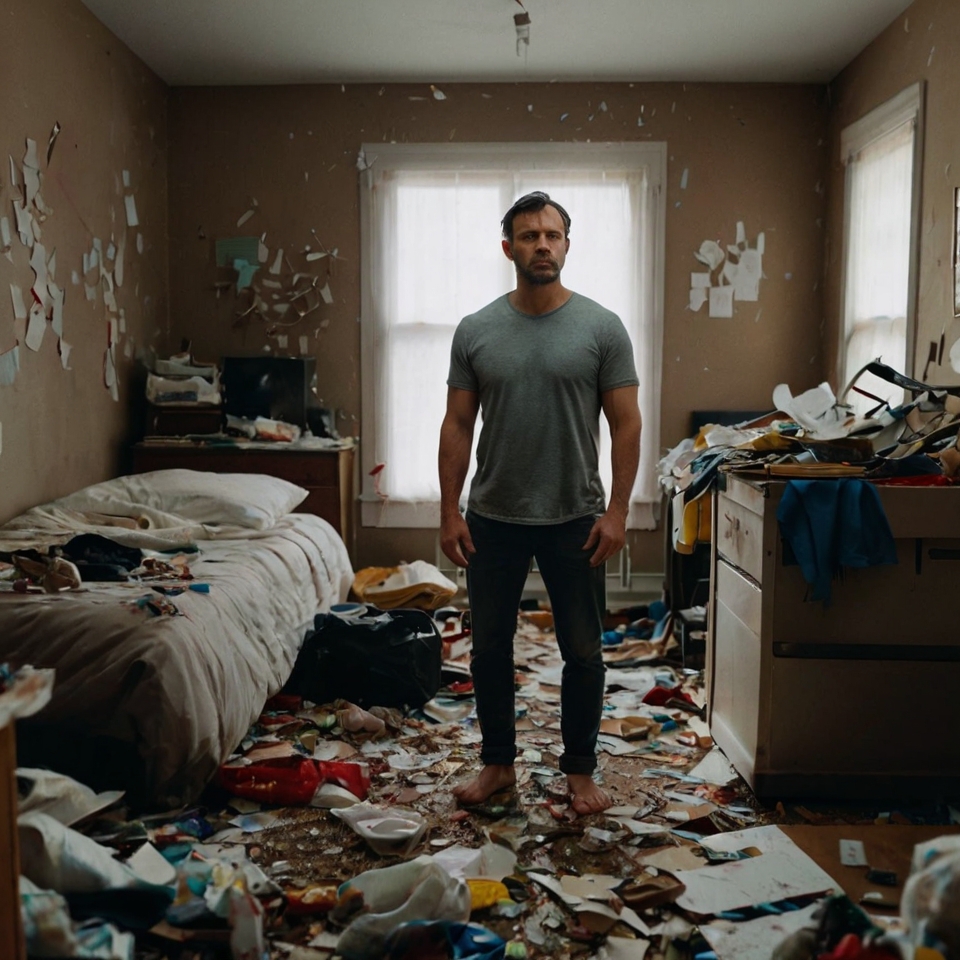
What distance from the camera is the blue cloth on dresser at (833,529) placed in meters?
2.50

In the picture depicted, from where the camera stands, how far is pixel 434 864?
207 cm

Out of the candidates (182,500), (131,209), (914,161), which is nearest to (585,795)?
(182,500)

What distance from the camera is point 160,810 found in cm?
254

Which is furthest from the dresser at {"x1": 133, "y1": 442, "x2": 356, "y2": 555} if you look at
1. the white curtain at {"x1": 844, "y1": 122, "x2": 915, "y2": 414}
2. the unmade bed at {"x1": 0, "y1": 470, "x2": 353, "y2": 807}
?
the white curtain at {"x1": 844, "y1": 122, "x2": 915, "y2": 414}

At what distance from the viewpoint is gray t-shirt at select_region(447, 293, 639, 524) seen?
2.55 meters

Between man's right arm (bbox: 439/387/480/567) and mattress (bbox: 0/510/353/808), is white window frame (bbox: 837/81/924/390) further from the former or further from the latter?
mattress (bbox: 0/510/353/808)

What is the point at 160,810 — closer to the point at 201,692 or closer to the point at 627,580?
the point at 201,692

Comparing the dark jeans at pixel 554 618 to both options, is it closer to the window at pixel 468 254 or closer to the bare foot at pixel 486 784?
the bare foot at pixel 486 784

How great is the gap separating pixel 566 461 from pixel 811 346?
3.37 m

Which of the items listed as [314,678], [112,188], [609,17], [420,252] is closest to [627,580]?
[420,252]

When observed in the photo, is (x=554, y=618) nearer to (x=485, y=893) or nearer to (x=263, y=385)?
(x=485, y=893)

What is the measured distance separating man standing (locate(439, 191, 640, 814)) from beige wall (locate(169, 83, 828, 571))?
2.92 metres

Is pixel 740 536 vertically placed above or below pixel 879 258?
below

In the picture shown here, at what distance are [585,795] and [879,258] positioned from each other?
3.21 m
